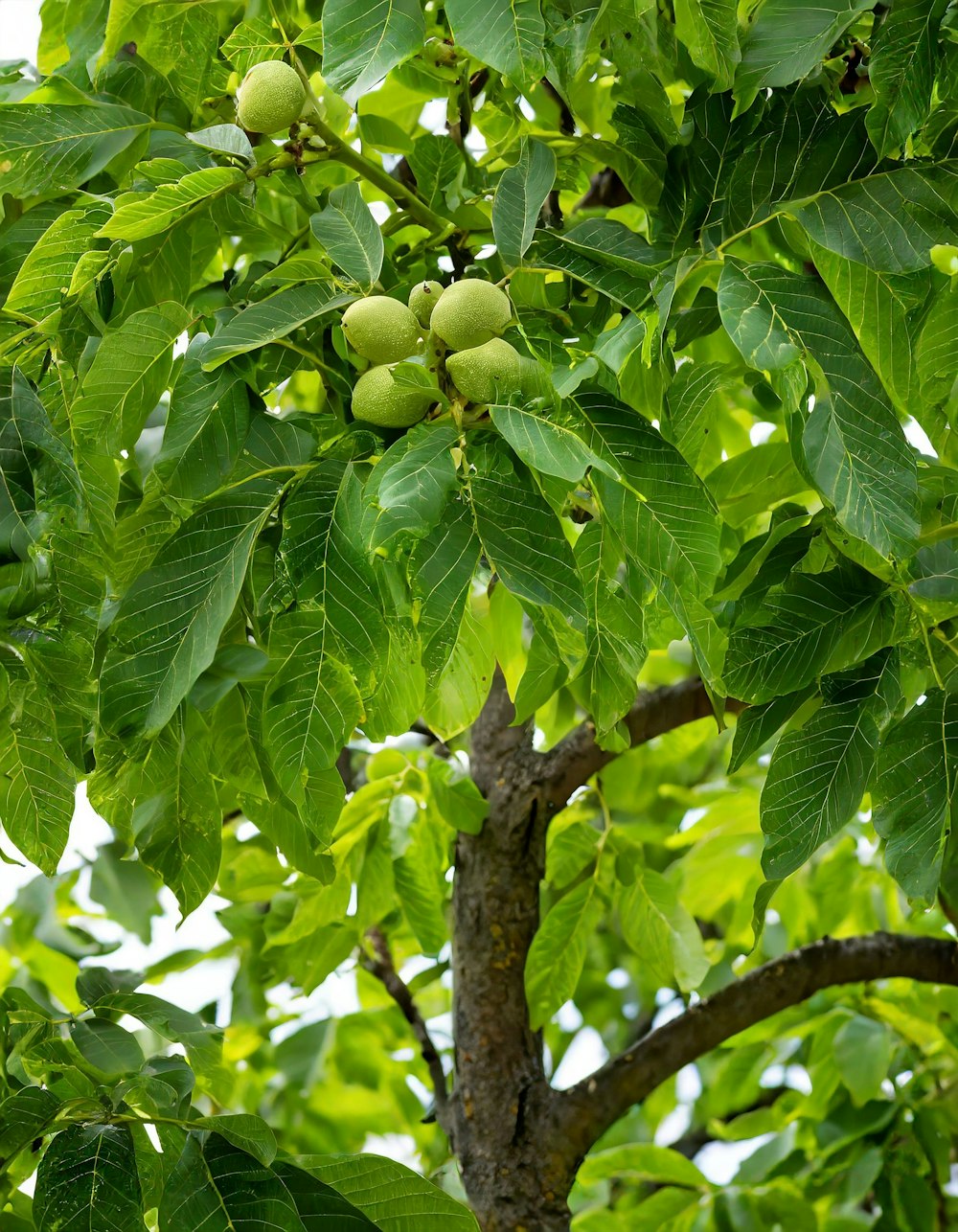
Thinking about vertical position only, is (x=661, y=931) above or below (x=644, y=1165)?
above

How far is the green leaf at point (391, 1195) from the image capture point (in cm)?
85

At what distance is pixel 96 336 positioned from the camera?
0.81 metres

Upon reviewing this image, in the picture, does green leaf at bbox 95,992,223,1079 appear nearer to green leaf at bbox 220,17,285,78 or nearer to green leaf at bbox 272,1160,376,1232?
green leaf at bbox 272,1160,376,1232

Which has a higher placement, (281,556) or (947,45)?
(947,45)

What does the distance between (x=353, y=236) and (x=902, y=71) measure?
1.07ft

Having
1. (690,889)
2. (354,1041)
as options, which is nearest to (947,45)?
(690,889)

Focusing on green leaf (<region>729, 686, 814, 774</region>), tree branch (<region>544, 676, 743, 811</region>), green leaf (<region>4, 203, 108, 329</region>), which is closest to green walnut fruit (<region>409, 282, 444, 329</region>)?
green leaf (<region>4, 203, 108, 329</region>)

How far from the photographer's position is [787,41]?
2.41ft

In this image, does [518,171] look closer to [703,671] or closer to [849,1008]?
[703,671]

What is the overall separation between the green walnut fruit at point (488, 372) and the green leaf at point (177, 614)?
139 mm

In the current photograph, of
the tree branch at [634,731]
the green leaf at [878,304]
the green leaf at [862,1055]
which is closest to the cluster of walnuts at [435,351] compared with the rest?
the green leaf at [878,304]

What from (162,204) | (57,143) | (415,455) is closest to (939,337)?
(415,455)

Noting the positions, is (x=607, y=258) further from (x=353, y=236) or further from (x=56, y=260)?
(x=56, y=260)

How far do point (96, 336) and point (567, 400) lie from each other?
12.6 inches
